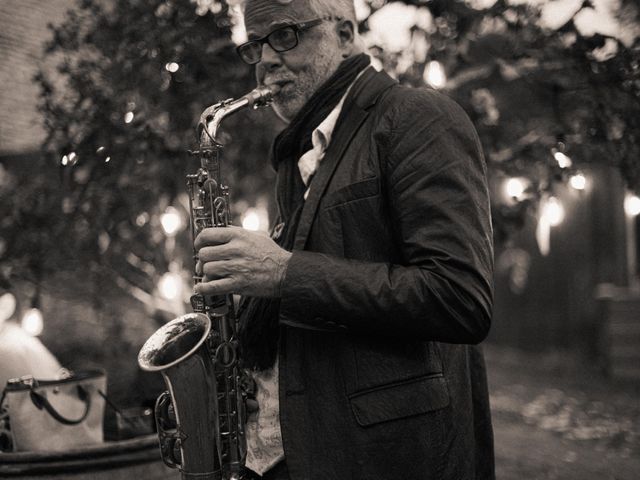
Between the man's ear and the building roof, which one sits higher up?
the building roof

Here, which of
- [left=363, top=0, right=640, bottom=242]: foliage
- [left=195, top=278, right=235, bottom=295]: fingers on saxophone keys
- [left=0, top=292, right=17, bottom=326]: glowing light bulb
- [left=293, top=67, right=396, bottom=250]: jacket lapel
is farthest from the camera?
[left=0, top=292, right=17, bottom=326]: glowing light bulb

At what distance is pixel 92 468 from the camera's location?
10.2ft

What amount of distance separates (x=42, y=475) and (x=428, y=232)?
7.16 feet

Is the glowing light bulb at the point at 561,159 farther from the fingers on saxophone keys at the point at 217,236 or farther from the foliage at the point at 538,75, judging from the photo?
the fingers on saxophone keys at the point at 217,236

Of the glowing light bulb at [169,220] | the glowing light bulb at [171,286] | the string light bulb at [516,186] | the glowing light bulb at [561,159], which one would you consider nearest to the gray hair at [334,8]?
the glowing light bulb at [561,159]

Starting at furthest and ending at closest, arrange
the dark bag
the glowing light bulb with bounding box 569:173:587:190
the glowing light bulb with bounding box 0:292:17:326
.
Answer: the glowing light bulb with bounding box 0:292:17:326
the glowing light bulb with bounding box 569:173:587:190
the dark bag

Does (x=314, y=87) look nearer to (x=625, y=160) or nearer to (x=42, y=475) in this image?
(x=42, y=475)

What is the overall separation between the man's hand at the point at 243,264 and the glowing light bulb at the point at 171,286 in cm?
→ 346

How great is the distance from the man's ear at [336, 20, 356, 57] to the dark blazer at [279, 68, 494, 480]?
1.38ft

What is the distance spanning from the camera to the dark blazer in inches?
74.7

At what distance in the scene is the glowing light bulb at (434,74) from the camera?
4.27 meters

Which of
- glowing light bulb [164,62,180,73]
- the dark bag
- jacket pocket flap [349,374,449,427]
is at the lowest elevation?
the dark bag

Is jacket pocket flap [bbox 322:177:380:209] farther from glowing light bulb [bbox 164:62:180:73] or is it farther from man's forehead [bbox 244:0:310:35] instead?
glowing light bulb [bbox 164:62:180:73]

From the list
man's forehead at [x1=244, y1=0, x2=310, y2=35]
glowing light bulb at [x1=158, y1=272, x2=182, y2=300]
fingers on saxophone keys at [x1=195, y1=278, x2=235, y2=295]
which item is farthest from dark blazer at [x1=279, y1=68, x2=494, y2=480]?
glowing light bulb at [x1=158, y1=272, x2=182, y2=300]
